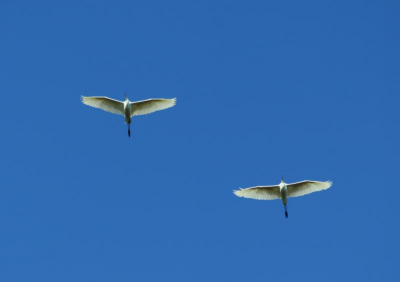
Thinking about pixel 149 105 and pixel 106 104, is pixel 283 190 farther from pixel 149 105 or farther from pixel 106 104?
pixel 106 104

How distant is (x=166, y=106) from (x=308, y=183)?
38.7 feet

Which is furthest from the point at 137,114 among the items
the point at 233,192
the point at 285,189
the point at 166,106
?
the point at 285,189

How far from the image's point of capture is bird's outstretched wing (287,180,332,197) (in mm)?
43644

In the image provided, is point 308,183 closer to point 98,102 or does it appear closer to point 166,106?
point 166,106

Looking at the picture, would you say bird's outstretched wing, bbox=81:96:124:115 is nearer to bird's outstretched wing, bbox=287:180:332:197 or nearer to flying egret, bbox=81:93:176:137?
flying egret, bbox=81:93:176:137

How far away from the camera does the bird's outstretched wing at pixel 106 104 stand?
45.2 metres

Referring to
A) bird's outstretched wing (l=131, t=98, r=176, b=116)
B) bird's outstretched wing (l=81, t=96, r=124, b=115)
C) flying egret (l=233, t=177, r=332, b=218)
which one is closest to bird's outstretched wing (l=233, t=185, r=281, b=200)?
flying egret (l=233, t=177, r=332, b=218)

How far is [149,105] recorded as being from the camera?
45781mm

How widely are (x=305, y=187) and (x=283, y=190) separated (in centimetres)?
160

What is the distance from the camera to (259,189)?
44.3m

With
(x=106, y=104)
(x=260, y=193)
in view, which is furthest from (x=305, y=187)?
(x=106, y=104)

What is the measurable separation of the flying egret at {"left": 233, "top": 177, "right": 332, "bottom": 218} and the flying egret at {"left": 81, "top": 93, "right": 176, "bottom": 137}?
8460 mm

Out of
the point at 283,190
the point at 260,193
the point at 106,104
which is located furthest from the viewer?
the point at 106,104

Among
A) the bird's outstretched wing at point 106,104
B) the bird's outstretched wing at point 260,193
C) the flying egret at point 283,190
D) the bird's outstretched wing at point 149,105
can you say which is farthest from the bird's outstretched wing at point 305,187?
the bird's outstretched wing at point 106,104
